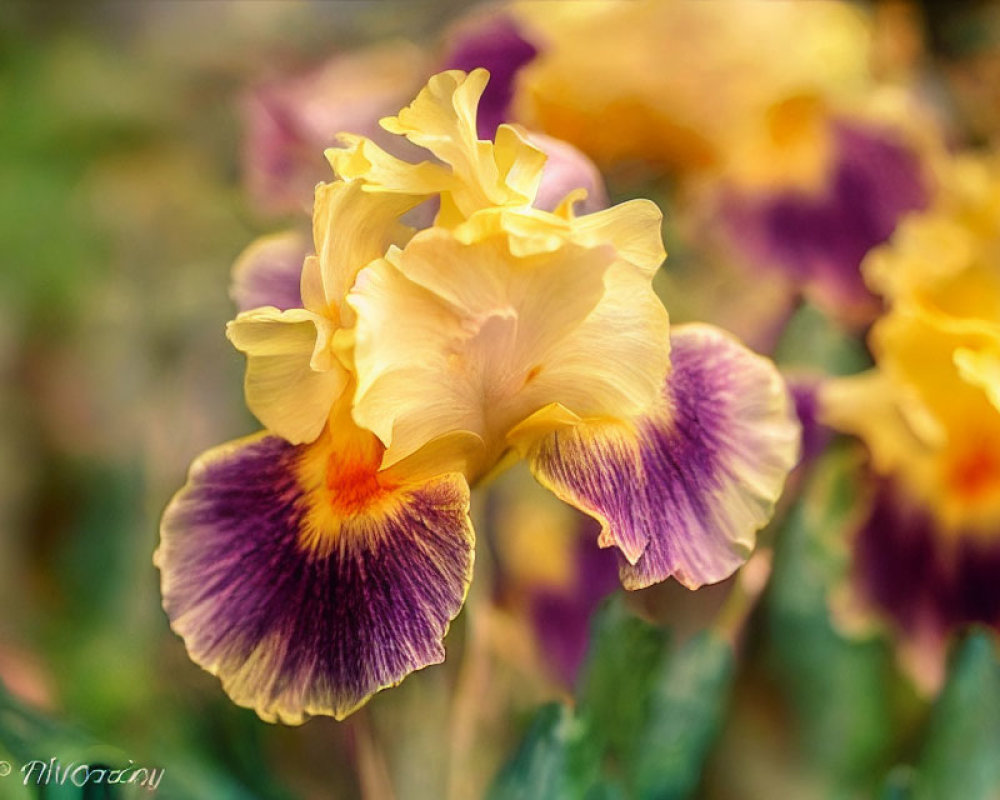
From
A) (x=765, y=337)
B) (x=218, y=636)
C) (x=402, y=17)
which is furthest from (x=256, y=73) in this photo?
(x=218, y=636)

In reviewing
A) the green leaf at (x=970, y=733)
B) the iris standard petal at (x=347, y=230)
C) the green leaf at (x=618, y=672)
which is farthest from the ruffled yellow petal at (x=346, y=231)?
the green leaf at (x=970, y=733)

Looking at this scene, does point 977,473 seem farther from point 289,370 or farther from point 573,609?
point 289,370

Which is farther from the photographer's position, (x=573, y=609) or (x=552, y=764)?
(x=573, y=609)

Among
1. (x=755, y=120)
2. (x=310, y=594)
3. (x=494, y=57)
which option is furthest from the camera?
(x=755, y=120)

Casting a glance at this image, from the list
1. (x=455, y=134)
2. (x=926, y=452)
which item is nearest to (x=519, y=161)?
(x=455, y=134)

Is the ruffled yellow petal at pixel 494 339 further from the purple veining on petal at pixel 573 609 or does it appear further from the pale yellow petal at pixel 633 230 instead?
the purple veining on petal at pixel 573 609

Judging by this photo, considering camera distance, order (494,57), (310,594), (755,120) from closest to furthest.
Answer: (310,594)
(494,57)
(755,120)

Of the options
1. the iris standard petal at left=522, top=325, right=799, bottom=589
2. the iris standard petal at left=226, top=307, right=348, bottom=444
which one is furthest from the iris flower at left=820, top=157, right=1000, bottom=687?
the iris standard petal at left=226, top=307, right=348, bottom=444
